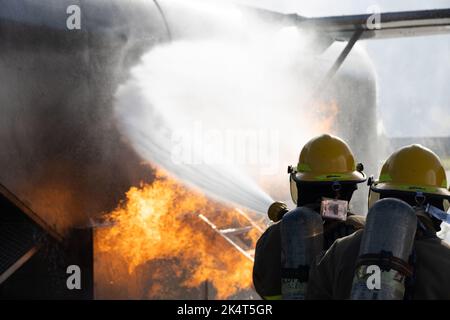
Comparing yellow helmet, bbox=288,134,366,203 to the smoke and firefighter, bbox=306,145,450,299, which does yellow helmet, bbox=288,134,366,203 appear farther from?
the smoke

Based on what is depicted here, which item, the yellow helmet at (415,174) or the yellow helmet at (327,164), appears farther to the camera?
the yellow helmet at (327,164)

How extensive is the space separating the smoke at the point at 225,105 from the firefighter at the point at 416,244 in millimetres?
3502

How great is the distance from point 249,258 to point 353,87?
4.55m

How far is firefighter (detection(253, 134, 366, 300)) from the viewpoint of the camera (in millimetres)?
3133

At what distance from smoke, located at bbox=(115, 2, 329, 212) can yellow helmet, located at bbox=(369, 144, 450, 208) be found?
347 centimetres

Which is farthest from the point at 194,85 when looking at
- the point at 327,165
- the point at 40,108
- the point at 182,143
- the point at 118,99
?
the point at 327,165

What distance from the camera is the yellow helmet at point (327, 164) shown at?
10.8 ft

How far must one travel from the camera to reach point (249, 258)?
6559 mm
